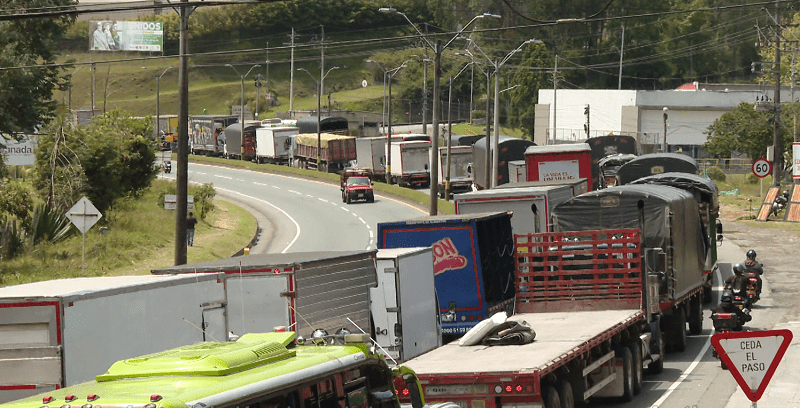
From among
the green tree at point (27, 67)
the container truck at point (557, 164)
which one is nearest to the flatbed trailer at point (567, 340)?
the green tree at point (27, 67)

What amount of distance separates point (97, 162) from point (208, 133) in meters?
57.1

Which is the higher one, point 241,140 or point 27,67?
point 27,67

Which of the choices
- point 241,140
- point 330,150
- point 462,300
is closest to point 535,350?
point 462,300

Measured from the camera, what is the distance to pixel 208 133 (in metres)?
96.2

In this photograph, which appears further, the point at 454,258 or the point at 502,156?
the point at 502,156

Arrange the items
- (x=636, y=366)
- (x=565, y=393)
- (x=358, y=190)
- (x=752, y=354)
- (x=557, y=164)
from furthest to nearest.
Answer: (x=358, y=190) → (x=557, y=164) → (x=636, y=366) → (x=565, y=393) → (x=752, y=354)

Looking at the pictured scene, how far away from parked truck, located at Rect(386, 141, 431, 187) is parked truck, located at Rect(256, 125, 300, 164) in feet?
58.3

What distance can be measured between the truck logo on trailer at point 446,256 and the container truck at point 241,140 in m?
68.8

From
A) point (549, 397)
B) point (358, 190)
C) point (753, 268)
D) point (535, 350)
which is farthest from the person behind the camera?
point (358, 190)

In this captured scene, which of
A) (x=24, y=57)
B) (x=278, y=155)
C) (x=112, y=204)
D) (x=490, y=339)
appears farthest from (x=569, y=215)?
(x=278, y=155)

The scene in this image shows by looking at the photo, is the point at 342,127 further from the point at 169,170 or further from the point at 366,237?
the point at 366,237

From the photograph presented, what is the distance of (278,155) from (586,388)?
237 feet

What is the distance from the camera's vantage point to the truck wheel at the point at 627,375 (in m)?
16.3

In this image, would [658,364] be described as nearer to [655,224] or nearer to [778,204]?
[655,224]
